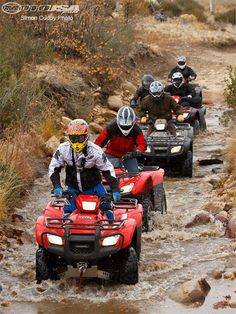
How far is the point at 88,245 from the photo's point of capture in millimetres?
8383

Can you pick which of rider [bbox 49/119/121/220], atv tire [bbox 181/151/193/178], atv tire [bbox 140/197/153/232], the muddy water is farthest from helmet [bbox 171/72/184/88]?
rider [bbox 49/119/121/220]

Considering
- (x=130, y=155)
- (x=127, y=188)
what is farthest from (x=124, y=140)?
(x=127, y=188)

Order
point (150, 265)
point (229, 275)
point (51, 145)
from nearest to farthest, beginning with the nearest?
point (229, 275) → point (150, 265) → point (51, 145)

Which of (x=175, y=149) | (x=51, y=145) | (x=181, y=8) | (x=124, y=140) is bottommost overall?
(x=51, y=145)

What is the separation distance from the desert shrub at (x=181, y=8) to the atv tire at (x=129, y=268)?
30.6m

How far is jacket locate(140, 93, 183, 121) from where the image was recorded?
1529cm

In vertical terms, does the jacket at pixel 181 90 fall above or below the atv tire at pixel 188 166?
above

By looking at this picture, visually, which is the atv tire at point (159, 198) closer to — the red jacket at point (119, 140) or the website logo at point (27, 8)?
the red jacket at point (119, 140)

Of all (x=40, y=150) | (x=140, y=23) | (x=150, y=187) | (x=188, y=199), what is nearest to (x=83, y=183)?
(x=150, y=187)

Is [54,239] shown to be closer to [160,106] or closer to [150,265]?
[150,265]

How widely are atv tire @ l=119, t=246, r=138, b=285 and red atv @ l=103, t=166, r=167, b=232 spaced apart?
6.55ft

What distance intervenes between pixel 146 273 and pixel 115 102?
12477mm

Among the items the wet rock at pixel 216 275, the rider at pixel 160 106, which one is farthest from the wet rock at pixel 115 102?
the wet rock at pixel 216 275

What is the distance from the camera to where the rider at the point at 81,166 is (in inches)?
354
